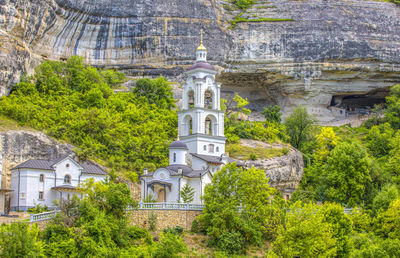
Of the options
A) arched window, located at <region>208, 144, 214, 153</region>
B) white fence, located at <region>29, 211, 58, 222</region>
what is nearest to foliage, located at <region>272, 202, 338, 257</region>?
arched window, located at <region>208, 144, 214, 153</region>

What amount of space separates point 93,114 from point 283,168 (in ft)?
54.7

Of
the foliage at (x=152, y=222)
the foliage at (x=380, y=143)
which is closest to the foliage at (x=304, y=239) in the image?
the foliage at (x=152, y=222)

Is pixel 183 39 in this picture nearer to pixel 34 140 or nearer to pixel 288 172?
pixel 288 172

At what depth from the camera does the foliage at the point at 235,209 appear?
44844 mm

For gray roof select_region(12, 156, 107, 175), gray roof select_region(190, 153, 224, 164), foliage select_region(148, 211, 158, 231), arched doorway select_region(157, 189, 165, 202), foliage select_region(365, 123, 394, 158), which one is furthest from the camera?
foliage select_region(365, 123, 394, 158)

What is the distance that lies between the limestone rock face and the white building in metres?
1.42

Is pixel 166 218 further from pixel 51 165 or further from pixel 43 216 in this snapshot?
pixel 51 165

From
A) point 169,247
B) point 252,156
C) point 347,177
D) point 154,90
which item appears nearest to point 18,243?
point 169,247

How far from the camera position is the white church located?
49.5 metres

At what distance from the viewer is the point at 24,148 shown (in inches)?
2023

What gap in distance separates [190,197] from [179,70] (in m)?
29.9

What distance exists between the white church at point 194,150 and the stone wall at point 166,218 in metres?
1.98

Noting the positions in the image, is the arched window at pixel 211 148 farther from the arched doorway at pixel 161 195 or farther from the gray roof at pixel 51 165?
the gray roof at pixel 51 165

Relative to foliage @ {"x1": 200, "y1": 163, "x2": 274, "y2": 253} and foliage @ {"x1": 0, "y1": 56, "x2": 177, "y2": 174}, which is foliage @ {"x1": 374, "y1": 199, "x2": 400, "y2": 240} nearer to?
foliage @ {"x1": 200, "y1": 163, "x2": 274, "y2": 253}
